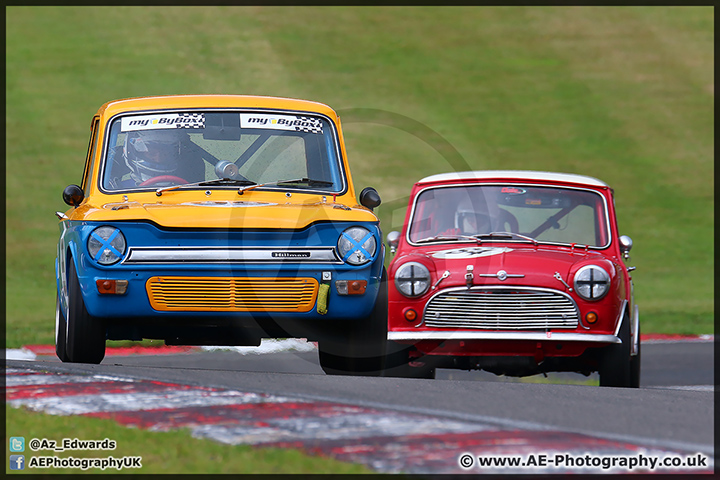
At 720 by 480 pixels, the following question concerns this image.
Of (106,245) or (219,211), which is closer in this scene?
(106,245)

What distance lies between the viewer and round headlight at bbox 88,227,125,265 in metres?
7.79

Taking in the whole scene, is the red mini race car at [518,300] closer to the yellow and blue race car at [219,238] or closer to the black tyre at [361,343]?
the black tyre at [361,343]

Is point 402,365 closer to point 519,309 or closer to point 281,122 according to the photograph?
point 519,309

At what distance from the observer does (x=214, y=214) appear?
7938mm

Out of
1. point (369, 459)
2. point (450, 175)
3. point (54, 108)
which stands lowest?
point (369, 459)

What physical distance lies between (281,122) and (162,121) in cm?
94

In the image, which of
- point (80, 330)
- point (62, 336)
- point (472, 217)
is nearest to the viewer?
point (80, 330)

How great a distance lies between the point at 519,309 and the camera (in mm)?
9000

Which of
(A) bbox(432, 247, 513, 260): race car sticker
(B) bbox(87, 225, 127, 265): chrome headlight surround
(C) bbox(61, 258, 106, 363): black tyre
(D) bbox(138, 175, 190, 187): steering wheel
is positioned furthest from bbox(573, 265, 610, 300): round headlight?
(C) bbox(61, 258, 106, 363): black tyre

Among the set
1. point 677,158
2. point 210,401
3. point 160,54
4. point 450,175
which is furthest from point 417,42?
point 210,401

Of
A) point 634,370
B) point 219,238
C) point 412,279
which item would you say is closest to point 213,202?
point 219,238

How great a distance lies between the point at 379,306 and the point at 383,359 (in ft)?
2.03

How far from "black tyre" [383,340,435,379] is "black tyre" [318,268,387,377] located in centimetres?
42

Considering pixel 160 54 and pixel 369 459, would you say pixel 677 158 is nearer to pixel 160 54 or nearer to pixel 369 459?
pixel 160 54
